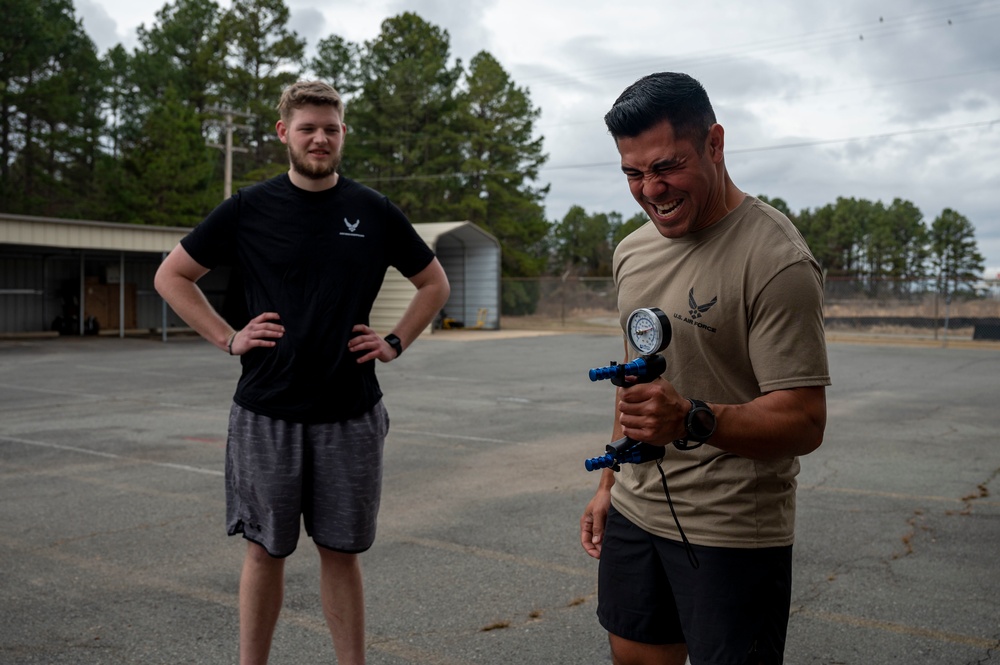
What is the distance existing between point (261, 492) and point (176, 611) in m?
1.77

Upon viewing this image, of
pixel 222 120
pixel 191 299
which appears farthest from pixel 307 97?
pixel 222 120

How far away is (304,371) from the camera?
3.24 m

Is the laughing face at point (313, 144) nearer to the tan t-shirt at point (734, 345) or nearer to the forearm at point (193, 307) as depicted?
the forearm at point (193, 307)

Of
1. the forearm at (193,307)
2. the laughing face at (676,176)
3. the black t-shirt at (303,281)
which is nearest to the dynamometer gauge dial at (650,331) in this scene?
the laughing face at (676,176)

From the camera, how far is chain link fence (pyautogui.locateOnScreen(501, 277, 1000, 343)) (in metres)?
33.4

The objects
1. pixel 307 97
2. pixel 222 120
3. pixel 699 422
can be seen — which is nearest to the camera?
pixel 699 422

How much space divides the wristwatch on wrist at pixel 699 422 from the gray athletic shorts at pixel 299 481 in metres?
1.56

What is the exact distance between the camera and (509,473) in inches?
330

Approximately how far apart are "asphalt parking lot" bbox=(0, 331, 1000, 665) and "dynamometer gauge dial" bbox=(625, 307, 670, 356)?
2354 mm

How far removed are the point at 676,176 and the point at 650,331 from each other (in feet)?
1.37

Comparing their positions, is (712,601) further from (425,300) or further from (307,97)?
(307,97)

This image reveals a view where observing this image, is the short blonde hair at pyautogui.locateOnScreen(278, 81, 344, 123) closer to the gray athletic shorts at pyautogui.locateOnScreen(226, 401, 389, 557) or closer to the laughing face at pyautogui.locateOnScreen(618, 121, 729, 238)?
the gray athletic shorts at pyautogui.locateOnScreen(226, 401, 389, 557)

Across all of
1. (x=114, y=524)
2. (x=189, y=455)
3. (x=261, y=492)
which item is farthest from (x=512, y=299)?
(x=261, y=492)

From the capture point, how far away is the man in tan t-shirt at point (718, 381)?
2119mm
